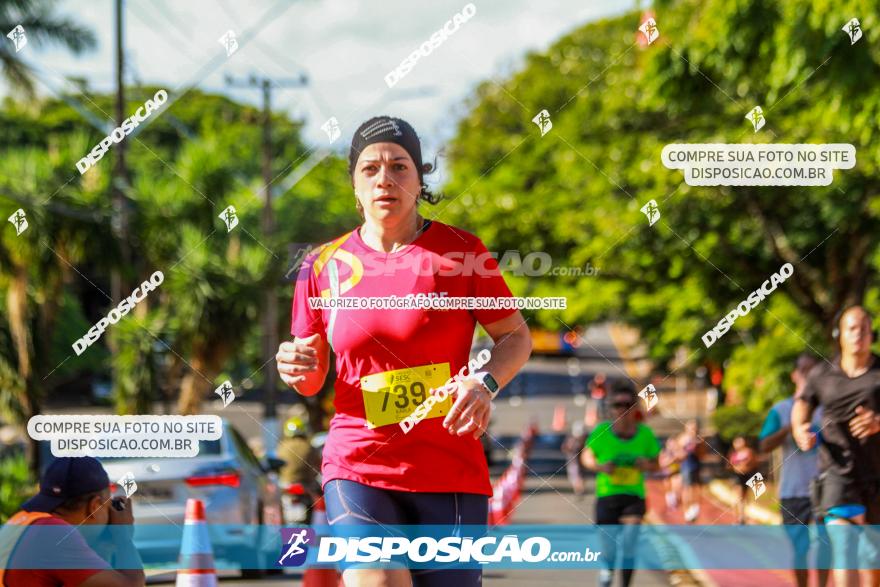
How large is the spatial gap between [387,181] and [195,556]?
8.16 ft

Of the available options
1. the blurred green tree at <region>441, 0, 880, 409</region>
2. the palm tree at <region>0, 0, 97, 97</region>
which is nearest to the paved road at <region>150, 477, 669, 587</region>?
the blurred green tree at <region>441, 0, 880, 409</region>

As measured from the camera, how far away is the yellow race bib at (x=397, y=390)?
462cm

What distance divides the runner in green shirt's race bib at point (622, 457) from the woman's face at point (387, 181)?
4.75 m

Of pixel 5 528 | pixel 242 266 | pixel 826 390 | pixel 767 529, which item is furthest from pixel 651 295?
pixel 5 528

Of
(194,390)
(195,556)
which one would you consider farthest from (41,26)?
(195,556)

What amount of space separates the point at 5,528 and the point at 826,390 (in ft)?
11.9

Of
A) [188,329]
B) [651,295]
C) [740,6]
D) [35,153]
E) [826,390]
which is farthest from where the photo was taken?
[651,295]

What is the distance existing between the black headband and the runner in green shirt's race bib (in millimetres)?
4727

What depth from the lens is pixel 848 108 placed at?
424 inches

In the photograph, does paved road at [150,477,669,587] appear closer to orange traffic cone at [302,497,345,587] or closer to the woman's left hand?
orange traffic cone at [302,497,345,587]

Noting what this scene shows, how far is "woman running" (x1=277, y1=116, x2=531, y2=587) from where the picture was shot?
4.52 meters

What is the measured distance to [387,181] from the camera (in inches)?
187

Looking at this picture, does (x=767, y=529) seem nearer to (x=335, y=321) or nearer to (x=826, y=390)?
(x=826, y=390)

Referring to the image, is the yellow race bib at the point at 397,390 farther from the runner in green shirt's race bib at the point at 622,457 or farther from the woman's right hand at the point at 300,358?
the runner in green shirt's race bib at the point at 622,457
